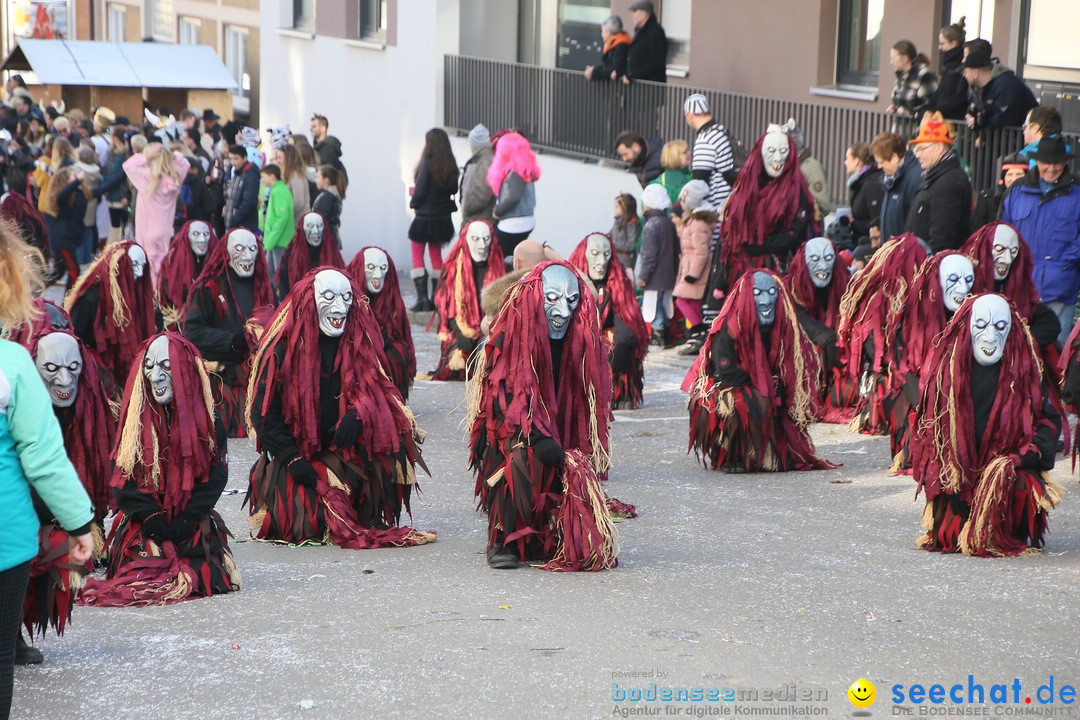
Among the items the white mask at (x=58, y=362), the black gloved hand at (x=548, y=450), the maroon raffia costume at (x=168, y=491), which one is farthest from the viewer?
the black gloved hand at (x=548, y=450)

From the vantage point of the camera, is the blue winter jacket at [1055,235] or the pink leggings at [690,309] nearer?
the blue winter jacket at [1055,235]

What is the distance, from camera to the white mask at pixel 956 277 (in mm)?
8602

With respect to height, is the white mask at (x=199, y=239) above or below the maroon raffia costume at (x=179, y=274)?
above

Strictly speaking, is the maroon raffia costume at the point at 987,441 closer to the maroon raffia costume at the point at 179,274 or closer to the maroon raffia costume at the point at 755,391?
the maroon raffia costume at the point at 755,391

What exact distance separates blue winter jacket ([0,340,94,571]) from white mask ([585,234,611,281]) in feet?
23.7

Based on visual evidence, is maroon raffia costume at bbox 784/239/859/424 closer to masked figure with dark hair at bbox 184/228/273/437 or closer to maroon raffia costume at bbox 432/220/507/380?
maroon raffia costume at bbox 432/220/507/380

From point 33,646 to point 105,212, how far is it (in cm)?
1505

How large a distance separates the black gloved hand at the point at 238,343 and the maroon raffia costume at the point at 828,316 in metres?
3.88

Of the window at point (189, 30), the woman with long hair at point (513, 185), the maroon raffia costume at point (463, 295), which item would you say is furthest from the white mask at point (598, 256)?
the window at point (189, 30)

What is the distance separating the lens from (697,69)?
59.5ft

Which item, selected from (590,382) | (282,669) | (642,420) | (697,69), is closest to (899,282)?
(642,420)

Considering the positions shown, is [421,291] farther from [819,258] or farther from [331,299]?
[331,299]

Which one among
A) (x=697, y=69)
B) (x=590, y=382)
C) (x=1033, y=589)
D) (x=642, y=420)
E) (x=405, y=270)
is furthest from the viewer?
(x=405, y=270)

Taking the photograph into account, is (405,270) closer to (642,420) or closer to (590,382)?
(642,420)
